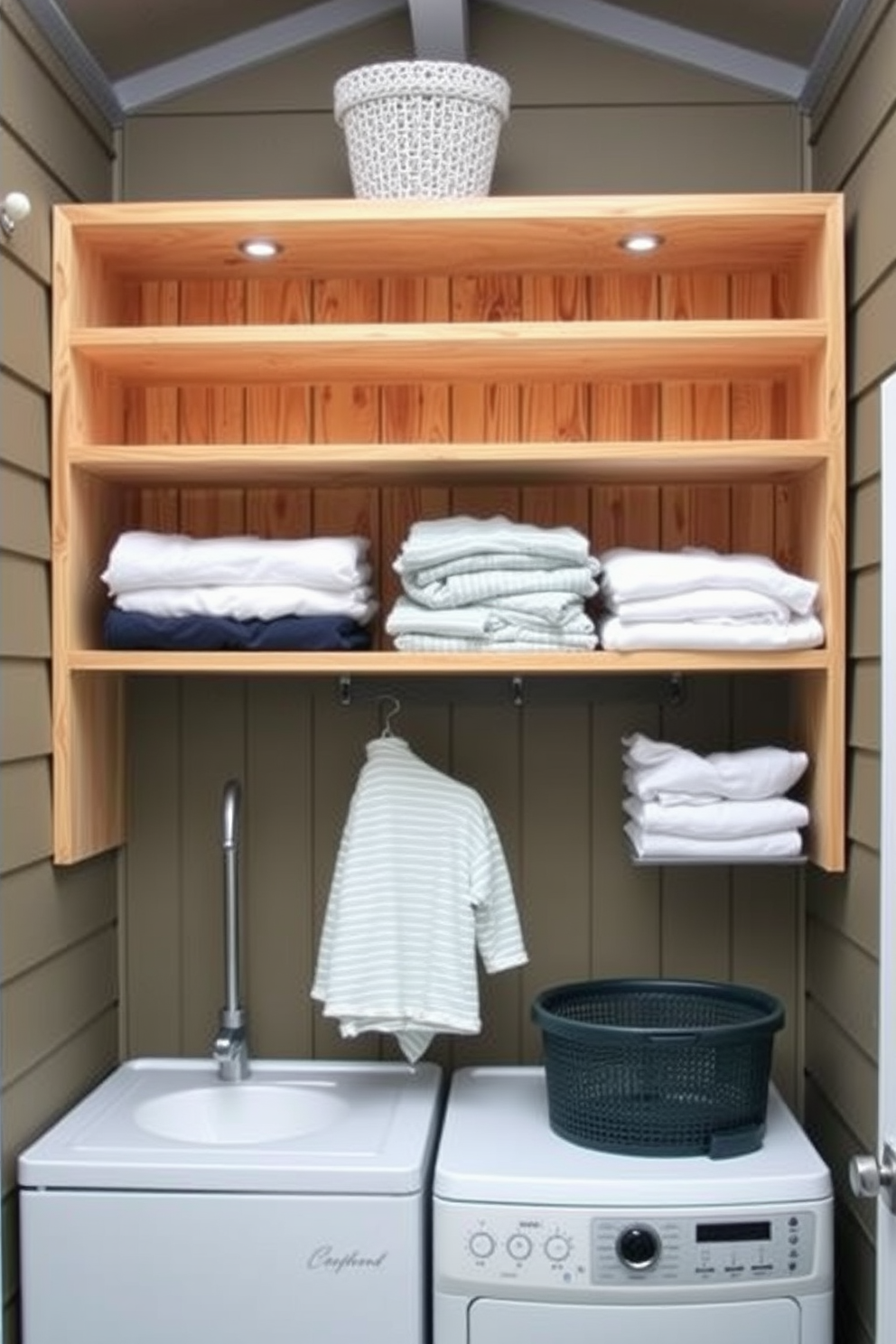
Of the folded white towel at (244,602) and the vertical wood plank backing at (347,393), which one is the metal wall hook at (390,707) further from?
the vertical wood plank backing at (347,393)

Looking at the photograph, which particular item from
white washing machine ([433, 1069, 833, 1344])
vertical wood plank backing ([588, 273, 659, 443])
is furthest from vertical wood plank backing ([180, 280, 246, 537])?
white washing machine ([433, 1069, 833, 1344])

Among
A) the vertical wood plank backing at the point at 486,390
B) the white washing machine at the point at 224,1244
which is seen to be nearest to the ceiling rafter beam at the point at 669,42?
the vertical wood plank backing at the point at 486,390

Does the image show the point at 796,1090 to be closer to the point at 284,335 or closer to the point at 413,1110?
the point at 413,1110

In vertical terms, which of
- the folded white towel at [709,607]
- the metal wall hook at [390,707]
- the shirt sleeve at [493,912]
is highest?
the folded white towel at [709,607]

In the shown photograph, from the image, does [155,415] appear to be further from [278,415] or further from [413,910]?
[413,910]

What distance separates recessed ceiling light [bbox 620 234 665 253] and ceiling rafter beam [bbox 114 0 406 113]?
60cm

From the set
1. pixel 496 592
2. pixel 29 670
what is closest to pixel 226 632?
pixel 29 670

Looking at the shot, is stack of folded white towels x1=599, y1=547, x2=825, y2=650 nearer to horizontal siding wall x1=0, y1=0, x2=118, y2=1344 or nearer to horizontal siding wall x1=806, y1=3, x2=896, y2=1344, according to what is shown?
horizontal siding wall x1=806, y1=3, x2=896, y2=1344

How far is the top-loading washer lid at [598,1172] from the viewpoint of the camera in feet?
6.14

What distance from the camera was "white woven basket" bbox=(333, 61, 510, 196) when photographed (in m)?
2.07

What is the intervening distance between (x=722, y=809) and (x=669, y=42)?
51.2 inches

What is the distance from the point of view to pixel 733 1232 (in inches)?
73.3

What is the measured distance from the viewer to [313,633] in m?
2.11

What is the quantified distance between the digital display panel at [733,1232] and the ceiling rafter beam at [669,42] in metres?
1.80
